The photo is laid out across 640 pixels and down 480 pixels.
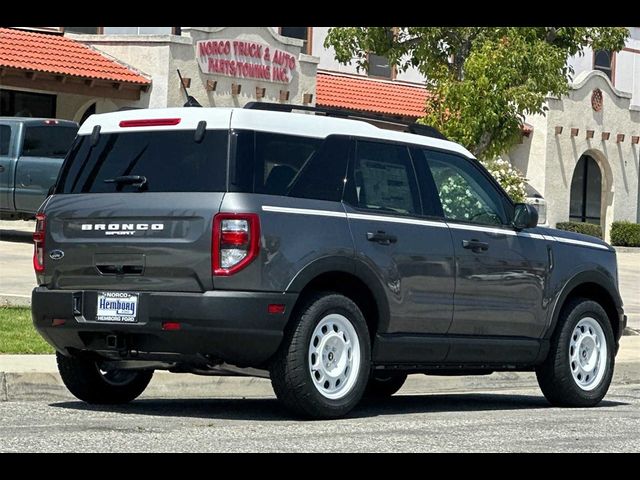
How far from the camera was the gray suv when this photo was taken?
9.94 metres

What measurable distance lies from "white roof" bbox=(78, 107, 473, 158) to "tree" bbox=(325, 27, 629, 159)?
10.4 m

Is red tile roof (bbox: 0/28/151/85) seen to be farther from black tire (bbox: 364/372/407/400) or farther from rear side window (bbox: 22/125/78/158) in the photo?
black tire (bbox: 364/372/407/400)

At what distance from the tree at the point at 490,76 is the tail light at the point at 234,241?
11789 mm

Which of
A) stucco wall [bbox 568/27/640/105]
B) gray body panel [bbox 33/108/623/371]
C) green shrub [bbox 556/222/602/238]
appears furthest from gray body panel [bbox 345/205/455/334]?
stucco wall [bbox 568/27/640/105]

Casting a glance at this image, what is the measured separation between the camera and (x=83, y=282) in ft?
34.0

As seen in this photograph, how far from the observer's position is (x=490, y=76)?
21688 mm

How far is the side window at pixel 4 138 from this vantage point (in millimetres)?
25922

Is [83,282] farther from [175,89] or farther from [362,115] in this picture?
[175,89]

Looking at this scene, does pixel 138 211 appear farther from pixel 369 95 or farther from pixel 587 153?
pixel 587 153

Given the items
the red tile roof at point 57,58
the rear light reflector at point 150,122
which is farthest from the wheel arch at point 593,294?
the red tile roof at point 57,58

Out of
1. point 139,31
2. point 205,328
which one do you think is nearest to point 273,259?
point 205,328

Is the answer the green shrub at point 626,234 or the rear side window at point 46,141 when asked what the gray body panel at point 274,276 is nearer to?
the rear side window at point 46,141
